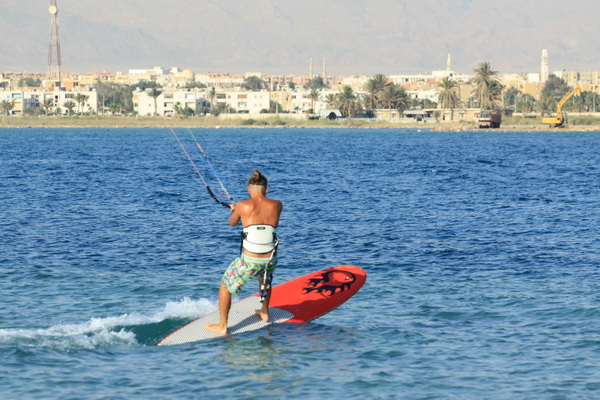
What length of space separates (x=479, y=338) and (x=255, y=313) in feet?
13.3

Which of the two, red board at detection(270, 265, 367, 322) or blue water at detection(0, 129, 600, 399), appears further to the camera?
red board at detection(270, 265, 367, 322)

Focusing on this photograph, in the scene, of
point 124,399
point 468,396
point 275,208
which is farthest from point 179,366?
point 468,396

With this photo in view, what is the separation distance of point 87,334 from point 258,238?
380cm

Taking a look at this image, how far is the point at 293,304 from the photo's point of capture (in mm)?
16547

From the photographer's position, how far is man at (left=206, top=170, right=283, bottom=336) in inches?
550

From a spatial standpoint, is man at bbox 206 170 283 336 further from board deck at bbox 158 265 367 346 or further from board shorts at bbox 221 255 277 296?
board deck at bbox 158 265 367 346

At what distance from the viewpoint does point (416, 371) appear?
13.8m

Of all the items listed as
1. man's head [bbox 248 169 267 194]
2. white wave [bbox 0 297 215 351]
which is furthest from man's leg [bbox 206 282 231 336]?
man's head [bbox 248 169 267 194]

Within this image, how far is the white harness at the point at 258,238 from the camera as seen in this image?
14078 mm

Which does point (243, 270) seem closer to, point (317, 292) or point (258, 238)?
point (258, 238)

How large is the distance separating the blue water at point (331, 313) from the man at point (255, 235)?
1.29 meters

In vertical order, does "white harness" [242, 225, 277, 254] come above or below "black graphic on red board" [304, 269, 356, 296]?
above

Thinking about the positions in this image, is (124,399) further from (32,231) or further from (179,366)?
(32,231)

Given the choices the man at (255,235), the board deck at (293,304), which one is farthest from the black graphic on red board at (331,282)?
the man at (255,235)
